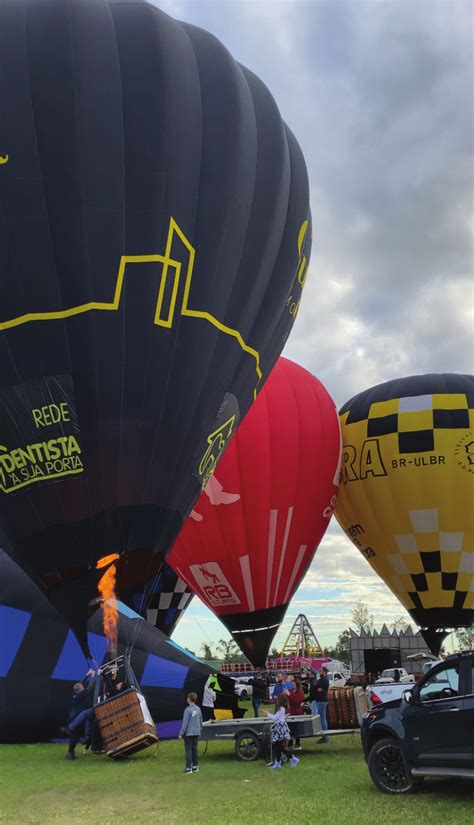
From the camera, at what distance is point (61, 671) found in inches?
483

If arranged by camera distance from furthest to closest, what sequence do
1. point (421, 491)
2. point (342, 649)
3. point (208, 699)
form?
point (342, 649) → point (421, 491) → point (208, 699)

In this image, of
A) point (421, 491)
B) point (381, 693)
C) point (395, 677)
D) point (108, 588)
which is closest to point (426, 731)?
point (108, 588)

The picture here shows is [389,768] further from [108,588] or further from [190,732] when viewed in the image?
[108,588]

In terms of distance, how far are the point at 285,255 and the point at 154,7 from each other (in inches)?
174

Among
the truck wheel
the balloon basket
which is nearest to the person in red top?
the balloon basket

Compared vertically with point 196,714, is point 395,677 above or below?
below

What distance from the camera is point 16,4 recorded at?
1082 centimetres

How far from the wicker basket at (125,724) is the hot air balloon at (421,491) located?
12.9m

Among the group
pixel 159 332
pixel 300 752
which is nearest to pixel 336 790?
pixel 300 752

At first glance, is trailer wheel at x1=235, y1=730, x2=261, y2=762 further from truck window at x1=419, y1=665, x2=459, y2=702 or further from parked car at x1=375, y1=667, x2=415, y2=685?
parked car at x1=375, y1=667, x2=415, y2=685

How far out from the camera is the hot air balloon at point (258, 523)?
18.5 m

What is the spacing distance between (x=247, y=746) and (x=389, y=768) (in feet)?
11.0

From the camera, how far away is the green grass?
21.5ft

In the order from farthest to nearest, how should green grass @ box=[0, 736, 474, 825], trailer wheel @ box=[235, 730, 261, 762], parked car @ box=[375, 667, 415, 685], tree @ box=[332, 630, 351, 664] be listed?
tree @ box=[332, 630, 351, 664] < parked car @ box=[375, 667, 415, 685] < trailer wheel @ box=[235, 730, 261, 762] < green grass @ box=[0, 736, 474, 825]
